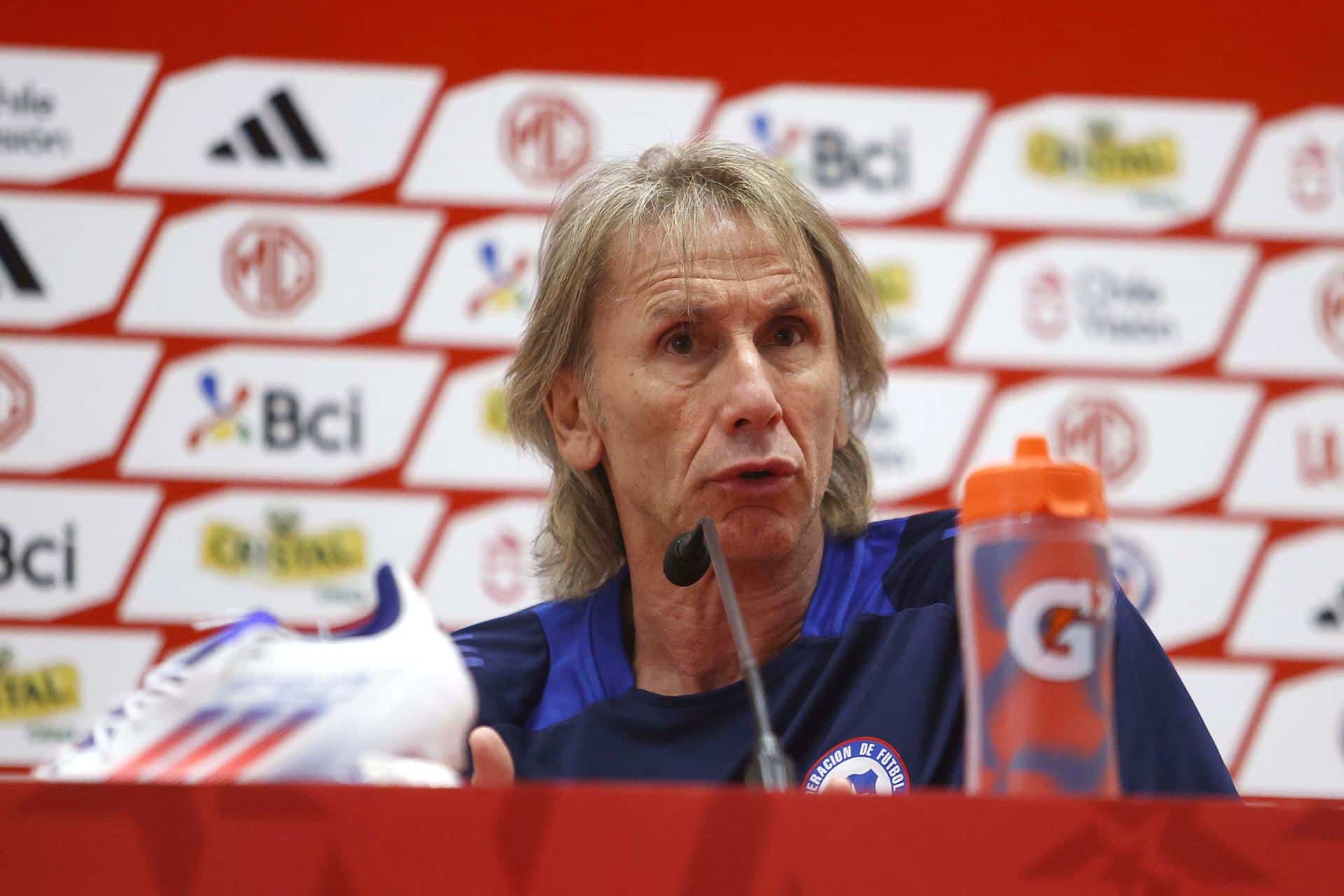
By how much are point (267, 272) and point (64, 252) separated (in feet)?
1.31

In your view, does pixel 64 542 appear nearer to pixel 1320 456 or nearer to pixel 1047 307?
pixel 1047 307

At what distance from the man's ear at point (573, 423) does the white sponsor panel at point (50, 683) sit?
144 cm

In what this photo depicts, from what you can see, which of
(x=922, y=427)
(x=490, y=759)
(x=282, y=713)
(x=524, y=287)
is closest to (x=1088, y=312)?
(x=922, y=427)

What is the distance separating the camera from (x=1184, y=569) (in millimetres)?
2881

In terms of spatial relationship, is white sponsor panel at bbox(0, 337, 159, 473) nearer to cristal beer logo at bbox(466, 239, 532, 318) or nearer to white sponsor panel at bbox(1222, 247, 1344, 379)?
cristal beer logo at bbox(466, 239, 532, 318)

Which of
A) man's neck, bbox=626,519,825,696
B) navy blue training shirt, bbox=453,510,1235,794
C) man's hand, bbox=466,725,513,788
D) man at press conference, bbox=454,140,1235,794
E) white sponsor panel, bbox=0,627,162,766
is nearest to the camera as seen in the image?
man's hand, bbox=466,725,513,788

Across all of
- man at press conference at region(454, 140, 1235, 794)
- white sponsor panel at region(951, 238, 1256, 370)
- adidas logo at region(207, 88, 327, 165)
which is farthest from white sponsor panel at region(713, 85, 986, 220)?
man at press conference at region(454, 140, 1235, 794)

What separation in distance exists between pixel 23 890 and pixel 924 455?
243cm

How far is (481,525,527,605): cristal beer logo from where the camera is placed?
2822 mm

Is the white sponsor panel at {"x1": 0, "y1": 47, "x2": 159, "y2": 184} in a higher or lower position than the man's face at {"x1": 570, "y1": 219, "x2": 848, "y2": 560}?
higher

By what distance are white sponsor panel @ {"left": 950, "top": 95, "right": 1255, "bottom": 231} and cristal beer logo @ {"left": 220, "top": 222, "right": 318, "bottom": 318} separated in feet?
4.20

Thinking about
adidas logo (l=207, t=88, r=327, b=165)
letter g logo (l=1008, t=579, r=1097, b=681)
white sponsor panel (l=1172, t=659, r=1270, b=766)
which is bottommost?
letter g logo (l=1008, t=579, r=1097, b=681)

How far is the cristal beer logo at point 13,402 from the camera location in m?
2.80

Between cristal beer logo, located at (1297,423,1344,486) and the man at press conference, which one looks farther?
cristal beer logo, located at (1297,423,1344,486)
